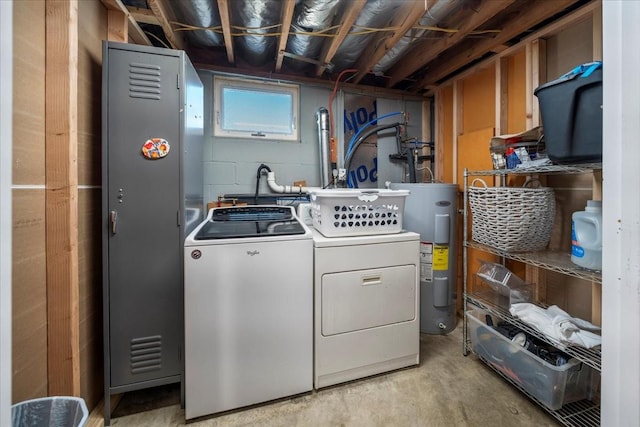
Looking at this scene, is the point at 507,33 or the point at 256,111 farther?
the point at 256,111

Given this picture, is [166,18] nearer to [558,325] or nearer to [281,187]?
[281,187]

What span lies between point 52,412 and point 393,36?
2538 mm

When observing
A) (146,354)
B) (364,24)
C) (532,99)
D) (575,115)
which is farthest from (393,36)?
(146,354)

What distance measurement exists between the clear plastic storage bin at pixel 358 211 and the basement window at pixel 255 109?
104cm

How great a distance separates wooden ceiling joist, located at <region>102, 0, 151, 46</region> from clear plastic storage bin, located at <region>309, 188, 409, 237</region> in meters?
1.43

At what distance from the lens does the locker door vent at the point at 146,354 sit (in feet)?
4.45

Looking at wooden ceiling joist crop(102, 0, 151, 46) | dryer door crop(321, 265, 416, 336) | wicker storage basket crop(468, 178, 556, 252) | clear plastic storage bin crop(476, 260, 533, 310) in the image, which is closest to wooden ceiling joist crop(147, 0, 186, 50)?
wooden ceiling joist crop(102, 0, 151, 46)

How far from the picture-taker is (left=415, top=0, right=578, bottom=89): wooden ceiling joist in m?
1.53

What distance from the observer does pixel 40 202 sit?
3.49 ft

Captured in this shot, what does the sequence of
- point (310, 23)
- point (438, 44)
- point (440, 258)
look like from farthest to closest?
1. point (440, 258)
2. point (438, 44)
3. point (310, 23)

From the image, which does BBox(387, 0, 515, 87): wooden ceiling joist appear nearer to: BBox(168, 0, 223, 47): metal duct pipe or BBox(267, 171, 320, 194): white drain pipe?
BBox(267, 171, 320, 194): white drain pipe

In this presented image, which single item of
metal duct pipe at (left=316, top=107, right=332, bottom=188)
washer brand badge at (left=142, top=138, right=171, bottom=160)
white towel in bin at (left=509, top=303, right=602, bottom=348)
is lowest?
white towel in bin at (left=509, top=303, right=602, bottom=348)

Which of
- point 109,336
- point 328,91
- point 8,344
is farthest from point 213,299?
point 328,91

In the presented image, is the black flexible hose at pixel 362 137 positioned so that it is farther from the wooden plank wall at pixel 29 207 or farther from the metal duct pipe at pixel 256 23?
the wooden plank wall at pixel 29 207
